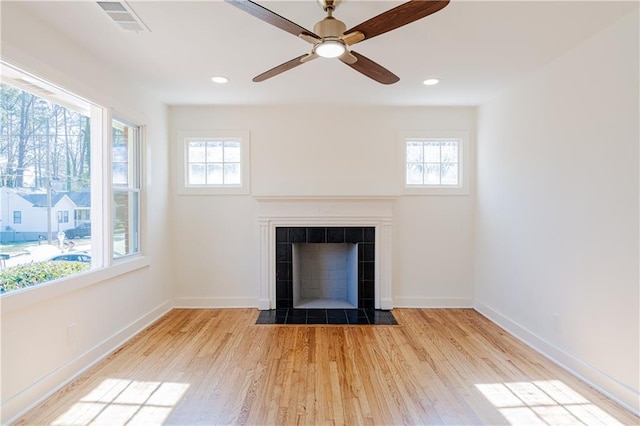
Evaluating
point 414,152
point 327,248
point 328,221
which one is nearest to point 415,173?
point 414,152

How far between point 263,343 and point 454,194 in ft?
9.25

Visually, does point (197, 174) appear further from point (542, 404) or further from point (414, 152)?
point (542, 404)

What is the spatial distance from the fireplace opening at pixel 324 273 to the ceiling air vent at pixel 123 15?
111 inches

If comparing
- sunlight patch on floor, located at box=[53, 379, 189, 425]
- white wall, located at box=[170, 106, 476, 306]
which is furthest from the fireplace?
sunlight patch on floor, located at box=[53, 379, 189, 425]

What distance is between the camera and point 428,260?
407cm

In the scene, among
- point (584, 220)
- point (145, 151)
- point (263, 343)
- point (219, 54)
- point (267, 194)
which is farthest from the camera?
point (267, 194)

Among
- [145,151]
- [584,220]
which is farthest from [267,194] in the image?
[584,220]

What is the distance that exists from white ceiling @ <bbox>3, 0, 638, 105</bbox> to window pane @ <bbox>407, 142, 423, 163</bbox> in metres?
0.73

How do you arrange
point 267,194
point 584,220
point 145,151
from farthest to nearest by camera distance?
point 267,194
point 145,151
point 584,220

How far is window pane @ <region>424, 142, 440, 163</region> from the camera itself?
4119 mm

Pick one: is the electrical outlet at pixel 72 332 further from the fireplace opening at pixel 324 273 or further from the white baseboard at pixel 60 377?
the fireplace opening at pixel 324 273

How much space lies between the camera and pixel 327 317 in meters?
3.69

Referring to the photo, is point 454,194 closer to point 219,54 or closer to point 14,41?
point 219,54

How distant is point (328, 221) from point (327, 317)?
111cm
